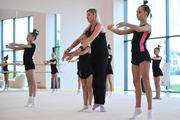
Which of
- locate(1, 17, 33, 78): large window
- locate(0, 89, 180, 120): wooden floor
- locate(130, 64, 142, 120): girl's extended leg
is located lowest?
locate(0, 89, 180, 120): wooden floor

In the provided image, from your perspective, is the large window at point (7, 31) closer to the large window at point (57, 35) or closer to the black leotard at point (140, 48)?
the large window at point (57, 35)

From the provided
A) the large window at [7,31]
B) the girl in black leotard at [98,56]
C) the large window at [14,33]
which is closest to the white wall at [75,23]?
the large window at [14,33]

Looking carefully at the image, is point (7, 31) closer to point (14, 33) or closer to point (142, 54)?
point (14, 33)

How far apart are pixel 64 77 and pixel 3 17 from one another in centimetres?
359

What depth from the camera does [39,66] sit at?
40.0 feet

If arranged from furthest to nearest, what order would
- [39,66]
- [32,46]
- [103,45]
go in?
1. [39,66]
2. [32,46]
3. [103,45]

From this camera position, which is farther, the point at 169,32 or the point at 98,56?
the point at 169,32

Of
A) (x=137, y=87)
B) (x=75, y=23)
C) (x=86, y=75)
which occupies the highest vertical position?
(x=75, y=23)

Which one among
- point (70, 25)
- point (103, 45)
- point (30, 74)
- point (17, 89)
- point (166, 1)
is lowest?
point (17, 89)

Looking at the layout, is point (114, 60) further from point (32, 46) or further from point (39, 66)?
point (32, 46)

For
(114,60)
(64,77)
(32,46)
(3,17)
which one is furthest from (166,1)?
(32,46)

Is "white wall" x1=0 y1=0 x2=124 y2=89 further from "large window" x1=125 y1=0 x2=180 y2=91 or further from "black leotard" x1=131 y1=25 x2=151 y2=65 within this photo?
"black leotard" x1=131 y1=25 x2=151 y2=65

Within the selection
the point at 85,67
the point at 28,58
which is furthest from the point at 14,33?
the point at 85,67

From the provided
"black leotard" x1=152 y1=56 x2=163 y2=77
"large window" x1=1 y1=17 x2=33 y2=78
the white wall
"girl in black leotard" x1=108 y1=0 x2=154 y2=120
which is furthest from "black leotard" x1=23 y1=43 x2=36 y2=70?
the white wall
